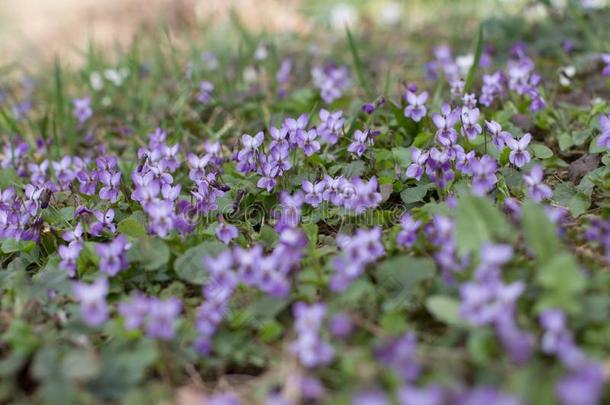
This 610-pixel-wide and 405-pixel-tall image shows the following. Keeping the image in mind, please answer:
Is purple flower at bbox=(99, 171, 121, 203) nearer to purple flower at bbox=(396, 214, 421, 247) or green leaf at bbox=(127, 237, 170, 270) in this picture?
green leaf at bbox=(127, 237, 170, 270)

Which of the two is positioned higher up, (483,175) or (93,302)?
(93,302)

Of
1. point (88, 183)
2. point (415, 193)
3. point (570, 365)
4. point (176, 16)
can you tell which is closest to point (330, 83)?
point (415, 193)

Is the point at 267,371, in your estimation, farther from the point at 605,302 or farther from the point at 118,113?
the point at 118,113

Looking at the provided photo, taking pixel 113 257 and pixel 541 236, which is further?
pixel 113 257

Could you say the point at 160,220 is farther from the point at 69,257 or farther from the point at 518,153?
the point at 518,153

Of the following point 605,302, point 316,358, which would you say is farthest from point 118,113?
point 605,302

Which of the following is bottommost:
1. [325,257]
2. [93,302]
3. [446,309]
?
[325,257]
